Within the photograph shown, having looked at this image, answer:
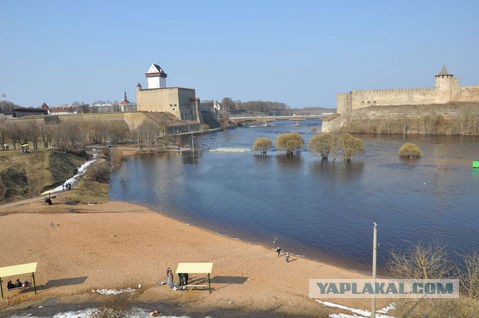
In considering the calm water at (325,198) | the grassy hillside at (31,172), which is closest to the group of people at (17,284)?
the calm water at (325,198)

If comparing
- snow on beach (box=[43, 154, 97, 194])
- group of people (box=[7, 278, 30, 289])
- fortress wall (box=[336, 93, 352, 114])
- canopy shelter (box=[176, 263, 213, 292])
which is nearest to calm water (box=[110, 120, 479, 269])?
snow on beach (box=[43, 154, 97, 194])

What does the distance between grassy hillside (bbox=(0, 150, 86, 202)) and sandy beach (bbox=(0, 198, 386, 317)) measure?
424 cm

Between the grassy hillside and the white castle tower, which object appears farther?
the white castle tower

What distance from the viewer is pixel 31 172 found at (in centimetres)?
2481

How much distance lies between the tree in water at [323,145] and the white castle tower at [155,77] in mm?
51496

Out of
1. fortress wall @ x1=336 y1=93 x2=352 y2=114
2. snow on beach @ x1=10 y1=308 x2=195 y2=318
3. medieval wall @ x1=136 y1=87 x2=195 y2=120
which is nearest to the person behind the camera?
snow on beach @ x1=10 y1=308 x2=195 y2=318

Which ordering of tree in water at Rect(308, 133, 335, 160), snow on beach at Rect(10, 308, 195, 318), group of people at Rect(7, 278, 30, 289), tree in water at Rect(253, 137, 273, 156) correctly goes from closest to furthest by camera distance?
snow on beach at Rect(10, 308, 195, 318) → group of people at Rect(7, 278, 30, 289) → tree in water at Rect(308, 133, 335, 160) → tree in water at Rect(253, 137, 273, 156)

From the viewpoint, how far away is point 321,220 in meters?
17.2

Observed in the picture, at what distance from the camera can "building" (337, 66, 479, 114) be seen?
54.1 metres

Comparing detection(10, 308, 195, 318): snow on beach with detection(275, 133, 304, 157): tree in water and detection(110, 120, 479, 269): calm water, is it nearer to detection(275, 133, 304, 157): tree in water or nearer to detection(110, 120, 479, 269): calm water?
detection(110, 120, 479, 269): calm water

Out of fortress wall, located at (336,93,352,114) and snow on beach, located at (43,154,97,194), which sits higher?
fortress wall, located at (336,93,352,114)

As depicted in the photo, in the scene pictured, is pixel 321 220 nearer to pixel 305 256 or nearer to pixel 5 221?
pixel 305 256

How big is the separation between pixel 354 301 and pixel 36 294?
8428 millimetres

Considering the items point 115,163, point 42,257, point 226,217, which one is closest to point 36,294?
point 42,257
